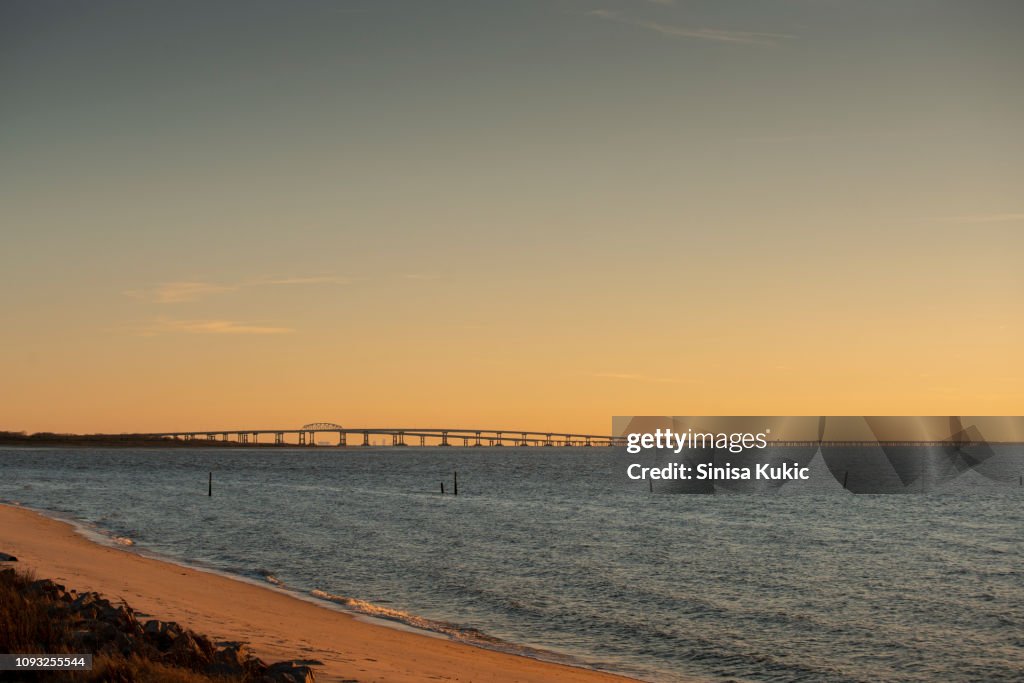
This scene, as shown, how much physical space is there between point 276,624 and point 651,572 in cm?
2138

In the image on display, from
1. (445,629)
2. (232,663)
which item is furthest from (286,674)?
(445,629)

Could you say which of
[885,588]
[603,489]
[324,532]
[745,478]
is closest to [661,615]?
[885,588]

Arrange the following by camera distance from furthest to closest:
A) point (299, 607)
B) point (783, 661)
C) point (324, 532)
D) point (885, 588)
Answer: point (324, 532) → point (885, 588) → point (299, 607) → point (783, 661)

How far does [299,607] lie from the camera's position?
30.5 meters

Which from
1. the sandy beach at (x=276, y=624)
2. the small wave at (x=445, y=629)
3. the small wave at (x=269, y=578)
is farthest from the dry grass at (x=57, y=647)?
the small wave at (x=269, y=578)

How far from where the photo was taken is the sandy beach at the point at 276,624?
20.9 metres

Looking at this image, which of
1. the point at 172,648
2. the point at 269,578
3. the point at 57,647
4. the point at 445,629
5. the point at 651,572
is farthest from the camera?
the point at 651,572

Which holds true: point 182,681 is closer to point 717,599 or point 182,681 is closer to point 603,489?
point 717,599

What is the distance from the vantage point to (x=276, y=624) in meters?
26.0

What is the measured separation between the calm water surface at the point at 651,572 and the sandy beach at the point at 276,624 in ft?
7.79

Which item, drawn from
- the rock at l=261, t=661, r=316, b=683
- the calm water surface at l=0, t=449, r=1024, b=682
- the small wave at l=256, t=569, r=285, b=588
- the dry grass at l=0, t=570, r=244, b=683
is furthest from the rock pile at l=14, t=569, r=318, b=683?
the small wave at l=256, t=569, r=285, b=588

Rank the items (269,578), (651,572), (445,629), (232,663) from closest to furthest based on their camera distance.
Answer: (232,663) → (445,629) → (269,578) → (651,572)

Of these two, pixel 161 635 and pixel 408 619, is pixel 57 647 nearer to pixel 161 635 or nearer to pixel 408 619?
pixel 161 635

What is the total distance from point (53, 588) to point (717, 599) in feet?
79.0
